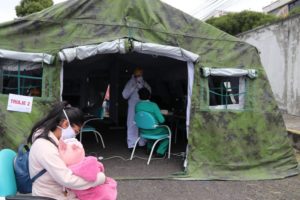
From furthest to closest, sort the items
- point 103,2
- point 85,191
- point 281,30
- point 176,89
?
point 281,30, point 176,89, point 103,2, point 85,191

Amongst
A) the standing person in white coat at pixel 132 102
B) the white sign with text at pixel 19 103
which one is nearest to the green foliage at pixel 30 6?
the standing person in white coat at pixel 132 102

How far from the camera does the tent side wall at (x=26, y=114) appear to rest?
5.54 metres

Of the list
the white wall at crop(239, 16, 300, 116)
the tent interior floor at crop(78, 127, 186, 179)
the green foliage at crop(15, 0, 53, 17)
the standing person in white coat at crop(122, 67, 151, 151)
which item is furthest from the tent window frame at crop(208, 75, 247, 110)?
the green foliage at crop(15, 0, 53, 17)

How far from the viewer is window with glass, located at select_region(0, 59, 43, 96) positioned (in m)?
5.73

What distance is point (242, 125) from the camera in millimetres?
6727

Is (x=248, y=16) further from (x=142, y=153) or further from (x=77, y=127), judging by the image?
(x=77, y=127)

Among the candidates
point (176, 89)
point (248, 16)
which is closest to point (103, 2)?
point (176, 89)

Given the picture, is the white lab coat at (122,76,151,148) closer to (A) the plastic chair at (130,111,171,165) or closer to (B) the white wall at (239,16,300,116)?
(A) the plastic chair at (130,111,171,165)

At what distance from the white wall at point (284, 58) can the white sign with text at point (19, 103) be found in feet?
33.5

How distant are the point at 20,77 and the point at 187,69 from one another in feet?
9.27

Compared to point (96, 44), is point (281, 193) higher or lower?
Result: lower

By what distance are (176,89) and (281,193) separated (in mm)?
5572

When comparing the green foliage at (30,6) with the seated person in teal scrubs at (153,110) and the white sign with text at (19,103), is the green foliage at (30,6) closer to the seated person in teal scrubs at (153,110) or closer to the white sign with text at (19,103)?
the seated person in teal scrubs at (153,110)

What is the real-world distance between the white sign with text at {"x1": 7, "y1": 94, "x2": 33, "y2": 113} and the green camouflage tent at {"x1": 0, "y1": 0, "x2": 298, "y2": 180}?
0.06 meters
